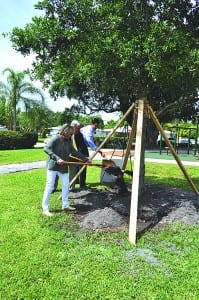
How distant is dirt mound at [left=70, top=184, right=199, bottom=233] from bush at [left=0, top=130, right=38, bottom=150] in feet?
65.6

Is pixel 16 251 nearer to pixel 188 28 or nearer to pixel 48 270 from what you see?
pixel 48 270

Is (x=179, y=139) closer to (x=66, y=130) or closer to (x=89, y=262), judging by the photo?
(x=66, y=130)

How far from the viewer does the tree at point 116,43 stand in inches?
216

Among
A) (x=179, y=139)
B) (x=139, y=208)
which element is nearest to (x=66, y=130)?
(x=139, y=208)

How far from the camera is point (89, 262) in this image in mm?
4520

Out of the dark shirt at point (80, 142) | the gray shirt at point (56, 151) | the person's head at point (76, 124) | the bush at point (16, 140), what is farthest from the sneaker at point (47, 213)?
the bush at point (16, 140)

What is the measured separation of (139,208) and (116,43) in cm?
299

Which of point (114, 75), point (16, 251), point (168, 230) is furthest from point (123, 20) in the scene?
point (16, 251)

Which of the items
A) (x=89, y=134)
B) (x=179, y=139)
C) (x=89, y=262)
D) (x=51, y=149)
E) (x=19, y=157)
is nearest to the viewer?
(x=89, y=262)

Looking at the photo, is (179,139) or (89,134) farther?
(179,139)

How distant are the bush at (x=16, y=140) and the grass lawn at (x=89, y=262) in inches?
836

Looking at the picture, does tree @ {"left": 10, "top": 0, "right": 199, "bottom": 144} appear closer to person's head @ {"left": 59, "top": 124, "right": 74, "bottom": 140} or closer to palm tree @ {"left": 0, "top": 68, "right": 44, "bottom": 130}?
person's head @ {"left": 59, "top": 124, "right": 74, "bottom": 140}

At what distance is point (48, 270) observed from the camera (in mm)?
4277

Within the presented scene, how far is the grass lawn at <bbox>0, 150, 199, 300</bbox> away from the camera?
12.5 ft
